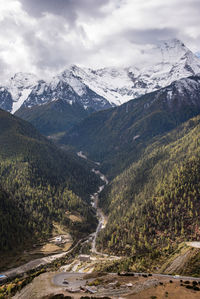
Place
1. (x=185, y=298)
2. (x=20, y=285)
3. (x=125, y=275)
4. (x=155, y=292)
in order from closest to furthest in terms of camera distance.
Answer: (x=185, y=298)
(x=155, y=292)
(x=125, y=275)
(x=20, y=285)

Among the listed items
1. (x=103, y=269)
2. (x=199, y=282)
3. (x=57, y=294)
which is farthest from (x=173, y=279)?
(x=103, y=269)

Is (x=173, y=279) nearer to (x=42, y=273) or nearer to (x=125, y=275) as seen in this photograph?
(x=125, y=275)

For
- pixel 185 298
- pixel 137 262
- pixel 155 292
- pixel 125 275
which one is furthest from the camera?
pixel 137 262

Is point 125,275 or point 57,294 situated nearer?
point 57,294

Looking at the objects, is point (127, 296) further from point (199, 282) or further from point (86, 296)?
point (199, 282)

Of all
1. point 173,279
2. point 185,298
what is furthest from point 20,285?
point 185,298

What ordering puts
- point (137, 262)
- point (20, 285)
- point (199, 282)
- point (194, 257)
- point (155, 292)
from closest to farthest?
1. point (155, 292)
2. point (199, 282)
3. point (20, 285)
4. point (194, 257)
5. point (137, 262)

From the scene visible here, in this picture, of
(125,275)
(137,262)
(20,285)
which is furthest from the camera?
(137,262)

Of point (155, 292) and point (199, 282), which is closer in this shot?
point (155, 292)
